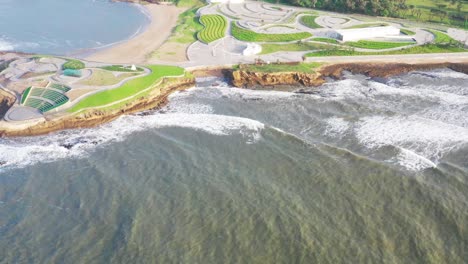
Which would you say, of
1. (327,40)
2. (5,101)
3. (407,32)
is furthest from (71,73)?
(407,32)

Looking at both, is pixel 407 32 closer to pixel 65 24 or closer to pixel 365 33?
pixel 365 33

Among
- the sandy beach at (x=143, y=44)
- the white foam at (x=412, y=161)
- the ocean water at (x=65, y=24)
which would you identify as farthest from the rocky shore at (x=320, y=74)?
the ocean water at (x=65, y=24)

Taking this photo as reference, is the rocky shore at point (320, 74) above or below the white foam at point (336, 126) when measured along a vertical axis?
above

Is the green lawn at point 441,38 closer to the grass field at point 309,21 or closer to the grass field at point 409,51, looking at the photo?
the grass field at point 409,51

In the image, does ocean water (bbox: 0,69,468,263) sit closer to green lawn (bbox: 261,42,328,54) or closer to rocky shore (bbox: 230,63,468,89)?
rocky shore (bbox: 230,63,468,89)

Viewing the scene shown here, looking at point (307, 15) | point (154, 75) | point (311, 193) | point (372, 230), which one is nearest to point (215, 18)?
point (307, 15)

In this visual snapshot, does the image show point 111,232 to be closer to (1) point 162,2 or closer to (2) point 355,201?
(2) point 355,201
